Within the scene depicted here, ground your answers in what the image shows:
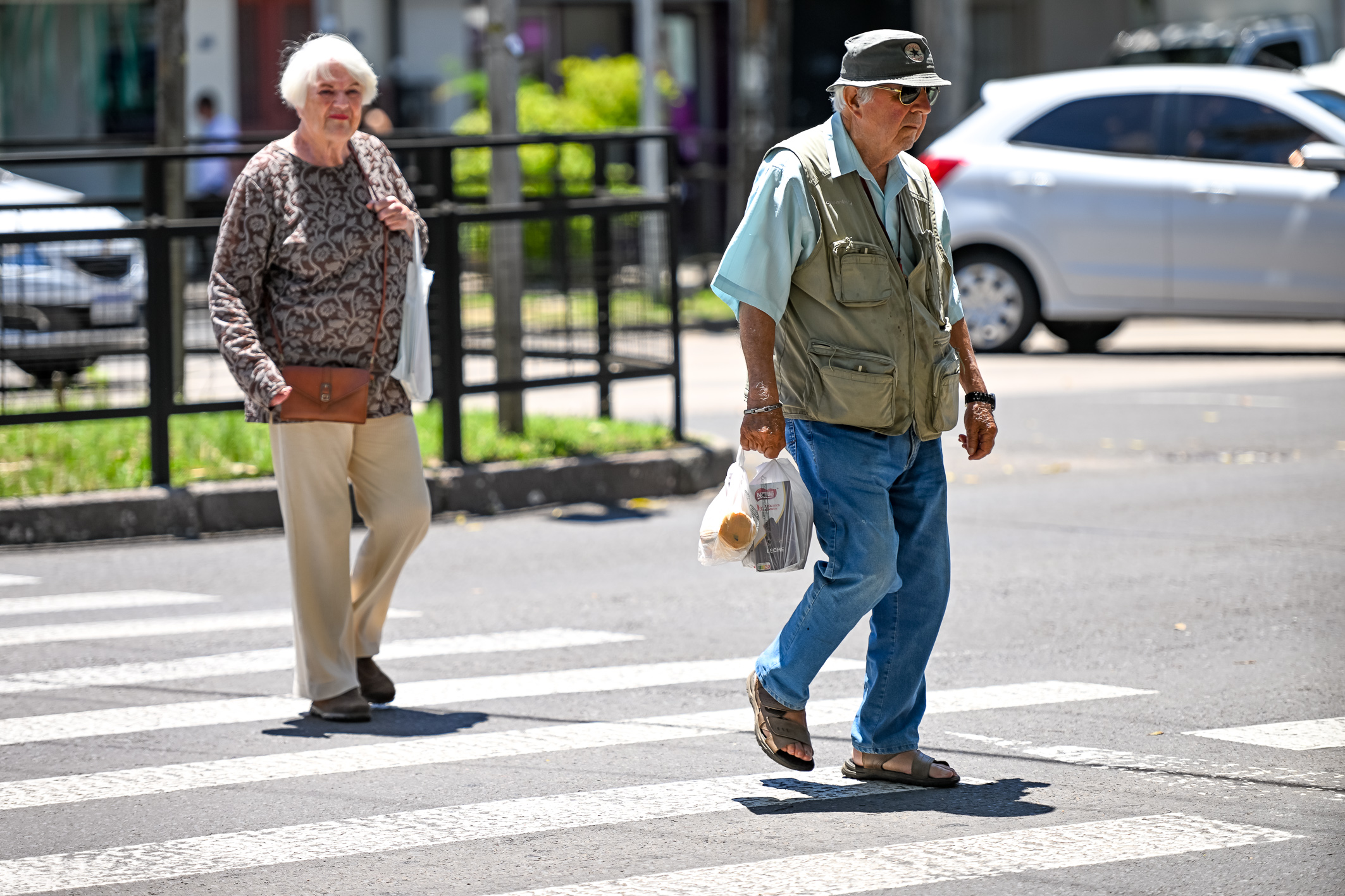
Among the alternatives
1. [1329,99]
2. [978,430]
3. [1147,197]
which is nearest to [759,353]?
[978,430]

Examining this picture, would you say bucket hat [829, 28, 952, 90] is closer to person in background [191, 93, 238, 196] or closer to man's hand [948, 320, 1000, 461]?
man's hand [948, 320, 1000, 461]

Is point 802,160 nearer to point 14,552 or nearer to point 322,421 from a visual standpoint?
point 322,421

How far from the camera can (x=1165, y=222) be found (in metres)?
13.7

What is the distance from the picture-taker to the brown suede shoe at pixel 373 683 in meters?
5.97

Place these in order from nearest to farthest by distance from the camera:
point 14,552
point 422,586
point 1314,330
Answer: point 422,586, point 14,552, point 1314,330

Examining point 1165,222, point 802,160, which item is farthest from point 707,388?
point 802,160

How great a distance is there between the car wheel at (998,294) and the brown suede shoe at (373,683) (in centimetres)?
887

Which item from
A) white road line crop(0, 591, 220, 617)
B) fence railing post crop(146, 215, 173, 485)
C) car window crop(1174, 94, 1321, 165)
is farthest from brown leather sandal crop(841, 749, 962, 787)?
car window crop(1174, 94, 1321, 165)

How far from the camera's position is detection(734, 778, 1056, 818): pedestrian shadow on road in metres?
4.69

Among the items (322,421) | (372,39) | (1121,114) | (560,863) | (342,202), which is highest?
(372,39)

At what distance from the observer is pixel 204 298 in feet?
32.7

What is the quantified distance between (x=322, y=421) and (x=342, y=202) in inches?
26.1

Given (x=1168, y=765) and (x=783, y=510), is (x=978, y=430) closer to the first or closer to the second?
(x=783, y=510)

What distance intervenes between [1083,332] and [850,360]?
10.8 m
